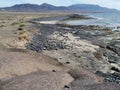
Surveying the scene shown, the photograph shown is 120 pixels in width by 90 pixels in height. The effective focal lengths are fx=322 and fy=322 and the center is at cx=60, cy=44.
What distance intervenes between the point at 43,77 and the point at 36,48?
1763cm

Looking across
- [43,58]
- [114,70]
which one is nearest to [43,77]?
[43,58]

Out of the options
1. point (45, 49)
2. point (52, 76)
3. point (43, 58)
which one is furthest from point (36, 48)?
point (52, 76)

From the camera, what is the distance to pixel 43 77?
20156 mm

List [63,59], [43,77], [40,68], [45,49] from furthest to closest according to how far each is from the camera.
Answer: [45,49] < [63,59] < [40,68] < [43,77]

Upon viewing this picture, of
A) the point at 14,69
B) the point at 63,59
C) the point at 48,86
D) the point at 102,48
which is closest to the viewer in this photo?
the point at 48,86

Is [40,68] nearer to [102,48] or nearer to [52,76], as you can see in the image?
[52,76]

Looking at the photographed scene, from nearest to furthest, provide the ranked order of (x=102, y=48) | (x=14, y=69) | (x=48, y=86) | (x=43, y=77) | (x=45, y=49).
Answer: (x=48, y=86)
(x=43, y=77)
(x=14, y=69)
(x=45, y=49)
(x=102, y=48)

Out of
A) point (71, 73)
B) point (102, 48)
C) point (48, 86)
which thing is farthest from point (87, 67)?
point (102, 48)

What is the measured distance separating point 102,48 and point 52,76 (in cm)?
2142

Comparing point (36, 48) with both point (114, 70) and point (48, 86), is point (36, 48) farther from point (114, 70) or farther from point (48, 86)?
point (48, 86)

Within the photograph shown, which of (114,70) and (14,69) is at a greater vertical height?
(14,69)

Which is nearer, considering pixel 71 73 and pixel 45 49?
pixel 71 73

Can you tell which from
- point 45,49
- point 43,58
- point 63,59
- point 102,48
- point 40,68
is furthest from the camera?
point 102,48

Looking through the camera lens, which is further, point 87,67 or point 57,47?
point 57,47
